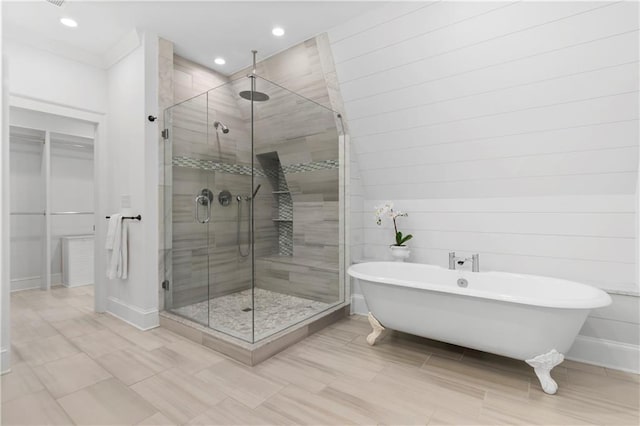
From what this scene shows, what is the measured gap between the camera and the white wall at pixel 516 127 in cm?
207

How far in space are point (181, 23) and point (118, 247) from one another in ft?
7.07

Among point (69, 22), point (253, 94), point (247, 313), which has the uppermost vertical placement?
point (69, 22)

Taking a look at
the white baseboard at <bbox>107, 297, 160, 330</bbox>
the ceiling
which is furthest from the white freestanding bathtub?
the ceiling

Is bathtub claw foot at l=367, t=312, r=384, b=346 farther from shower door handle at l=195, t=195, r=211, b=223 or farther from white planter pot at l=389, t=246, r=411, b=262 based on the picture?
shower door handle at l=195, t=195, r=211, b=223

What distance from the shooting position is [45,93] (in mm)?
2967

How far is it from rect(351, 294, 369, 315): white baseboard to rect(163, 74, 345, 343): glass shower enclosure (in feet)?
0.44

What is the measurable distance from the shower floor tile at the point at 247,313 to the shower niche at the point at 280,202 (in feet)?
1.71

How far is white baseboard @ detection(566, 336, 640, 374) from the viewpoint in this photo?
2.14m

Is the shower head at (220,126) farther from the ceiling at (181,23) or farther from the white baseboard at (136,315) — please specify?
the white baseboard at (136,315)

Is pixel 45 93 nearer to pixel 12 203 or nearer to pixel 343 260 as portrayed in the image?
pixel 12 203

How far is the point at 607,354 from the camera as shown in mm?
2217

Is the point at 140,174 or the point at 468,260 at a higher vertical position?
the point at 140,174

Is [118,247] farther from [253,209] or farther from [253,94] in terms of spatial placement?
[253,94]

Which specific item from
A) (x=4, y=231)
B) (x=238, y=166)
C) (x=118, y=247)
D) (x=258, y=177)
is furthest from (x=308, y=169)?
(x=4, y=231)
